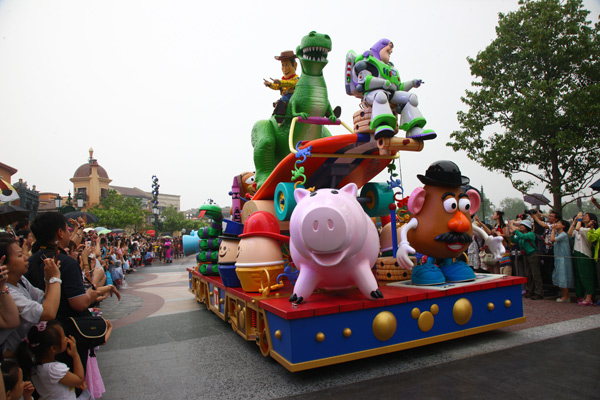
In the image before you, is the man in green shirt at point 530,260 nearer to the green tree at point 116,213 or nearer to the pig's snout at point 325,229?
the pig's snout at point 325,229

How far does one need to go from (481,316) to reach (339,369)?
1907mm

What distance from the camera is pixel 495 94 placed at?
12.8 m

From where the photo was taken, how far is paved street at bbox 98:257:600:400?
11.1 feet

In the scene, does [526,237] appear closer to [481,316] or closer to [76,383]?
[481,316]

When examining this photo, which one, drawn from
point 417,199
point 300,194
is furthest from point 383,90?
point 300,194

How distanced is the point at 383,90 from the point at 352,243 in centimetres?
192

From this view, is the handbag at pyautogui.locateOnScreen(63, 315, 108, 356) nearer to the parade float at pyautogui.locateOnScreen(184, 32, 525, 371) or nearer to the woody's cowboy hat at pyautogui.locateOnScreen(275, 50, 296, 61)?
the parade float at pyautogui.locateOnScreen(184, 32, 525, 371)

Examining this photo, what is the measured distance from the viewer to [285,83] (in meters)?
6.33

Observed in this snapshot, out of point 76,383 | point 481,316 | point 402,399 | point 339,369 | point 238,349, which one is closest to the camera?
point 76,383

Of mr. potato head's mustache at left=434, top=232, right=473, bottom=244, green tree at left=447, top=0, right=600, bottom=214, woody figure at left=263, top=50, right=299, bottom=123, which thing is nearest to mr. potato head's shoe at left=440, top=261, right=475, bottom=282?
mr. potato head's mustache at left=434, top=232, right=473, bottom=244

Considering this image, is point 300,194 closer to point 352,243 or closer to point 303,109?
point 352,243

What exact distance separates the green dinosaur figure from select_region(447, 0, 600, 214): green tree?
29.2 ft

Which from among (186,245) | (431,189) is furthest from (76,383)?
(186,245)

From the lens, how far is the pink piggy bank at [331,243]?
370cm
